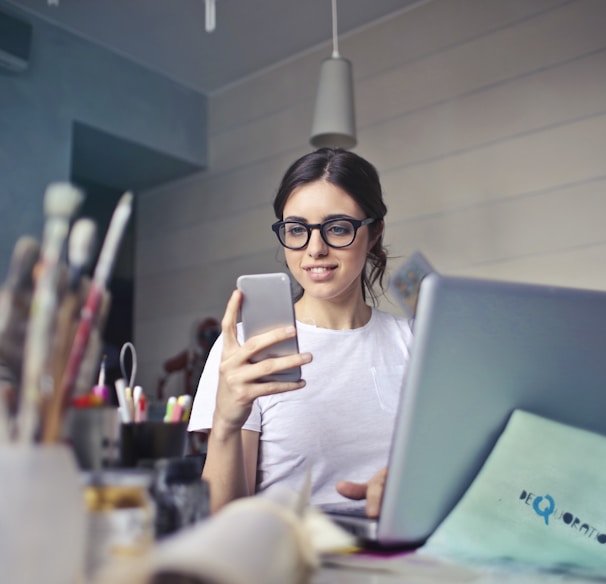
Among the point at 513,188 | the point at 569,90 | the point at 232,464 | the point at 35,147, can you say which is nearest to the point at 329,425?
the point at 232,464

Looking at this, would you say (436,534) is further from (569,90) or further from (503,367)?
(569,90)

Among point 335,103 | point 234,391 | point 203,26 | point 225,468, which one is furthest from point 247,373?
point 203,26

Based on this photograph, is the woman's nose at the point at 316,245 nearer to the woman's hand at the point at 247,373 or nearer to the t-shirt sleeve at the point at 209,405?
the t-shirt sleeve at the point at 209,405

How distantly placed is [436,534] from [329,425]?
643 mm

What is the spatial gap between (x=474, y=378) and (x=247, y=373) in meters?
0.37

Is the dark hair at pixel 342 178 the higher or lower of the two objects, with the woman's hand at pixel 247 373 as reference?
higher

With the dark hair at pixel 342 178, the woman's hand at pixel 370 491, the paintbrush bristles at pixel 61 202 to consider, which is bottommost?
the woman's hand at pixel 370 491

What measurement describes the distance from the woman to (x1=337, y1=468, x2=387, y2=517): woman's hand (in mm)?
278

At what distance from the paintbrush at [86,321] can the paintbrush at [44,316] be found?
0.04ft

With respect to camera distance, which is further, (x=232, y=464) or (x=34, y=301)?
(x=232, y=464)

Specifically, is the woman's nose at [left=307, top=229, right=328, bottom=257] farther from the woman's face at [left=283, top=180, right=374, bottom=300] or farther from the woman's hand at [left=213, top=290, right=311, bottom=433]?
the woman's hand at [left=213, top=290, right=311, bottom=433]

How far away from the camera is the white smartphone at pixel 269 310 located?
0.90 meters

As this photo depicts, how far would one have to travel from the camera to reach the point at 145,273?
4.07m

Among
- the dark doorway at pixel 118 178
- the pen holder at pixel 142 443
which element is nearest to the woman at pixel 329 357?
the pen holder at pixel 142 443
